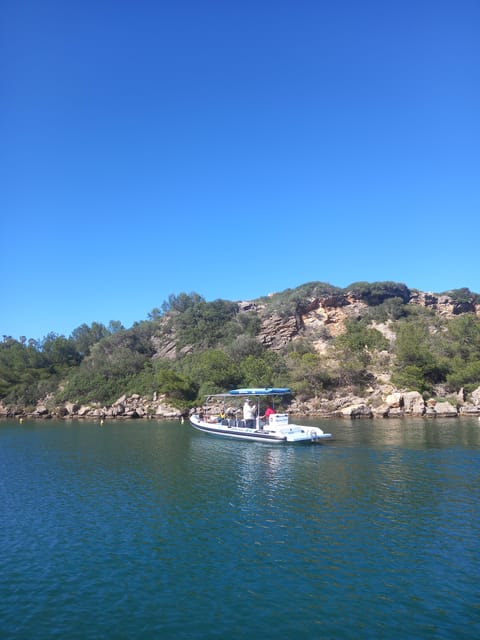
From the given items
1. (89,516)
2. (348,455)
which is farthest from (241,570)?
(348,455)

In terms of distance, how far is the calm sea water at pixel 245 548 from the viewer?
12297 millimetres

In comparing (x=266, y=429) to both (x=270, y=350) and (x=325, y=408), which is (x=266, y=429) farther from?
(x=270, y=350)

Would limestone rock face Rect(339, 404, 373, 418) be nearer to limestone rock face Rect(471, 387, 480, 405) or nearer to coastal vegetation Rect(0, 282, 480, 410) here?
coastal vegetation Rect(0, 282, 480, 410)

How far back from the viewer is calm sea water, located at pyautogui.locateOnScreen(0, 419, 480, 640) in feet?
40.3

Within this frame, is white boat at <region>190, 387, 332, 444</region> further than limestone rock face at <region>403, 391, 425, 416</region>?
No

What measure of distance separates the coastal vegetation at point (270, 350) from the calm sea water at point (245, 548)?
43.7 metres

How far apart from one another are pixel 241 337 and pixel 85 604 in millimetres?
80025

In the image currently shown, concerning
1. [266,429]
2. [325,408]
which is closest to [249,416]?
[266,429]

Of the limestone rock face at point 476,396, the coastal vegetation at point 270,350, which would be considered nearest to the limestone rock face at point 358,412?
the coastal vegetation at point 270,350

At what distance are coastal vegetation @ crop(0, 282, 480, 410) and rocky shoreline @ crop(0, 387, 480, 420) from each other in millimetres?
2178

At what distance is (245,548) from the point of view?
16984 millimetres

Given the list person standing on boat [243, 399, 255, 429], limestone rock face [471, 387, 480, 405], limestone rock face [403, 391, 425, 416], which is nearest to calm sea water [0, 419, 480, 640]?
person standing on boat [243, 399, 255, 429]

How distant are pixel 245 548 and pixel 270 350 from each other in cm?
7731

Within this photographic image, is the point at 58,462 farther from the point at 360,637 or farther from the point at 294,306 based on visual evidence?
the point at 294,306
